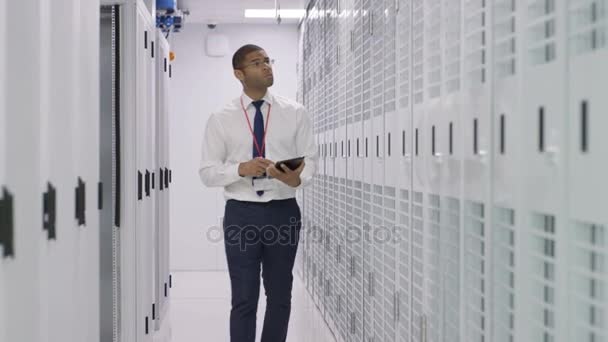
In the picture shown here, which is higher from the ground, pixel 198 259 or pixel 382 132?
pixel 382 132

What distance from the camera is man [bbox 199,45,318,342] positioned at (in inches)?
136

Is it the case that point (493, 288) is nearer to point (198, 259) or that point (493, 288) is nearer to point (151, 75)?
point (151, 75)

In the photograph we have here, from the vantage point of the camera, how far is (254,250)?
348cm

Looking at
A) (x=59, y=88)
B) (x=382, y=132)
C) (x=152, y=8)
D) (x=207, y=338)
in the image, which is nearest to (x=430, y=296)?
(x=382, y=132)

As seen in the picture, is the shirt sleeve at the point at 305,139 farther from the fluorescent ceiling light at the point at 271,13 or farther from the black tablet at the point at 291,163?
the fluorescent ceiling light at the point at 271,13

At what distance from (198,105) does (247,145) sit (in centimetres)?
488

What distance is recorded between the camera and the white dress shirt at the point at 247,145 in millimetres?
3512

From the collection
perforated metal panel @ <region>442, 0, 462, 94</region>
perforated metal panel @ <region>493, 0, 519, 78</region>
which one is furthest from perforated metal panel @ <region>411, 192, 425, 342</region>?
perforated metal panel @ <region>493, 0, 519, 78</region>

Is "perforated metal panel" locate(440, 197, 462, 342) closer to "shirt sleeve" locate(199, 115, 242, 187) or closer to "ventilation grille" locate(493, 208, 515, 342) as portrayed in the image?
"ventilation grille" locate(493, 208, 515, 342)

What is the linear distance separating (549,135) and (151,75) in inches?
144

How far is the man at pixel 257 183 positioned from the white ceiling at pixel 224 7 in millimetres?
2972

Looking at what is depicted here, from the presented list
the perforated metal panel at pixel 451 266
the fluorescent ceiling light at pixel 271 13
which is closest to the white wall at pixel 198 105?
the fluorescent ceiling light at pixel 271 13

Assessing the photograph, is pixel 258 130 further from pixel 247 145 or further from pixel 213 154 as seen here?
pixel 213 154

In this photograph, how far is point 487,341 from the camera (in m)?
1.78
